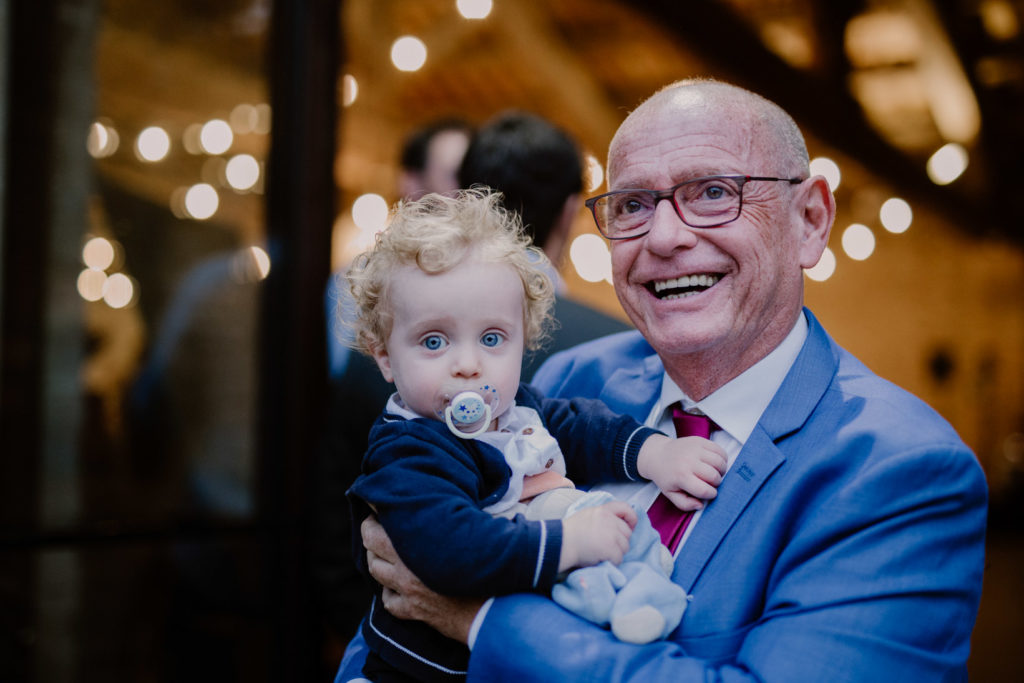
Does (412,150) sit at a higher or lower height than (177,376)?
higher

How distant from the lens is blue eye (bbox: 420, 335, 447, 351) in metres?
1.43

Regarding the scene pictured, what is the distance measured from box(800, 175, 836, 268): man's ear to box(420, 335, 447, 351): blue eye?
2.55 ft

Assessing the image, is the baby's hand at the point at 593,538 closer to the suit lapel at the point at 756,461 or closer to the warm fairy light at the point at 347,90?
→ the suit lapel at the point at 756,461

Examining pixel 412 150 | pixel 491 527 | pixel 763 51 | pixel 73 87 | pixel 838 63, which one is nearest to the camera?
pixel 491 527

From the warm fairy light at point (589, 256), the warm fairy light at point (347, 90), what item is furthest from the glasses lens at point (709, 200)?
the warm fairy light at point (589, 256)

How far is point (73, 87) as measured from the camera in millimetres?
3215

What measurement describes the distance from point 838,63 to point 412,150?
442 cm

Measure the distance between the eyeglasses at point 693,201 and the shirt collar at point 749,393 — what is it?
0.29 metres

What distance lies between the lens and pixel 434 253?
1421 mm

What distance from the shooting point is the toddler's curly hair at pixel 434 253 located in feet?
4.72

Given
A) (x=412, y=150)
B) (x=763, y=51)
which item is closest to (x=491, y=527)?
(x=412, y=150)

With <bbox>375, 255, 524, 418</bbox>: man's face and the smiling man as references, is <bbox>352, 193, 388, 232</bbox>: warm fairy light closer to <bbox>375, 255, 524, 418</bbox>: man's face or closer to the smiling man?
the smiling man

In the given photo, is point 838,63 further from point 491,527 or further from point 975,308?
point 975,308

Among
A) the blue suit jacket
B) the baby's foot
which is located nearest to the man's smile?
the blue suit jacket
